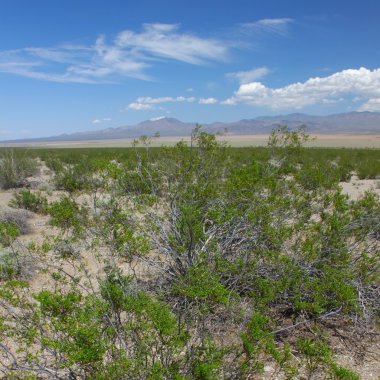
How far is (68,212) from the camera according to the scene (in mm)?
4281

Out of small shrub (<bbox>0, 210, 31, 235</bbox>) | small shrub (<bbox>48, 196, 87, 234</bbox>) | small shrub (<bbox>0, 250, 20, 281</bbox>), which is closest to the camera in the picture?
small shrub (<bbox>0, 250, 20, 281</bbox>)

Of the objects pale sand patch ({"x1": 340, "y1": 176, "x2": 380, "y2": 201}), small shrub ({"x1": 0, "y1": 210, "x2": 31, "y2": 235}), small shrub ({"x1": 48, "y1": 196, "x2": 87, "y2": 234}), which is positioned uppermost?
small shrub ({"x1": 48, "y1": 196, "x2": 87, "y2": 234})

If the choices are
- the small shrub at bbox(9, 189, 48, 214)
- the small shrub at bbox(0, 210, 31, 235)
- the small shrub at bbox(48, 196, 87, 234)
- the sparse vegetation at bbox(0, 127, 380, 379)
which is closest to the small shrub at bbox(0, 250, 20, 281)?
the sparse vegetation at bbox(0, 127, 380, 379)

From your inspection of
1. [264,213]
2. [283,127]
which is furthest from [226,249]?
[283,127]

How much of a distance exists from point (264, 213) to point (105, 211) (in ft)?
7.45

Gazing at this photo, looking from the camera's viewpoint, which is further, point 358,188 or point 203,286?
point 358,188

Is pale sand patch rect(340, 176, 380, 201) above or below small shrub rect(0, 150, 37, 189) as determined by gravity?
below

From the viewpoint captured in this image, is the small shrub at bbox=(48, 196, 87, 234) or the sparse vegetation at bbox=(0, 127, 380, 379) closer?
the sparse vegetation at bbox=(0, 127, 380, 379)

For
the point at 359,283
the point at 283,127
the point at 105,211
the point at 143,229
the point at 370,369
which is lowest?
the point at 370,369

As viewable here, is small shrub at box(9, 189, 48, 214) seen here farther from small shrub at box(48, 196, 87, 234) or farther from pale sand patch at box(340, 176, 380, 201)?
pale sand patch at box(340, 176, 380, 201)

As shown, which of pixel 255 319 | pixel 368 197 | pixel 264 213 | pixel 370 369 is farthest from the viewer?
pixel 368 197

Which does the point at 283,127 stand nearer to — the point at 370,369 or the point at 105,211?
the point at 105,211

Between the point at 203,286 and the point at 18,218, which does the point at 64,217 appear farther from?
the point at 18,218

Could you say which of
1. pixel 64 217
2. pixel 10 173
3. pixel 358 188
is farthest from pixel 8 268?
pixel 358 188
